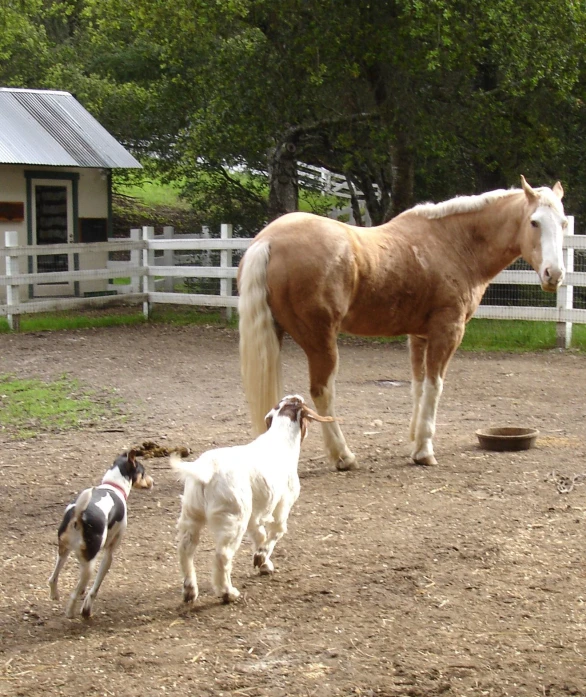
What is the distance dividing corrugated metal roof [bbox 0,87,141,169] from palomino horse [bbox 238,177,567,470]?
11548 millimetres

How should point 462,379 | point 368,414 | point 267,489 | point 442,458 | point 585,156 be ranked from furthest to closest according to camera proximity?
point 585,156, point 462,379, point 368,414, point 442,458, point 267,489

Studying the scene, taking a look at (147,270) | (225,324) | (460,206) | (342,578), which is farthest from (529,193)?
(147,270)

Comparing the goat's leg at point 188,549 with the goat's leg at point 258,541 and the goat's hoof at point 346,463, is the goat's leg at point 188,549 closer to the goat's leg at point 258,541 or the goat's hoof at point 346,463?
the goat's leg at point 258,541

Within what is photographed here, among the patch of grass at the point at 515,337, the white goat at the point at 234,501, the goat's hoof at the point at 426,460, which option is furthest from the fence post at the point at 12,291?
the white goat at the point at 234,501

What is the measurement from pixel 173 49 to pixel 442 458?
11.5 m

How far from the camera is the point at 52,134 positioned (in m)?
18.3

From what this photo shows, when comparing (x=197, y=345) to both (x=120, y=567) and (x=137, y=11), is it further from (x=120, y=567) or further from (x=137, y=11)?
(x=120, y=567)

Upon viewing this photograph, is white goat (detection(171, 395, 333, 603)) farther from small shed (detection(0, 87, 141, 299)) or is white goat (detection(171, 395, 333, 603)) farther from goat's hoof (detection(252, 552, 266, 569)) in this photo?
→ small shed (detection(0, 87, 141, 299))

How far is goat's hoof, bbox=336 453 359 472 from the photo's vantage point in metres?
6.38

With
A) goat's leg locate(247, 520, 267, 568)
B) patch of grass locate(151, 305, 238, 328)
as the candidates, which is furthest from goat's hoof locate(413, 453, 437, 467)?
patch of grass locate(151, 305, 238, 328)

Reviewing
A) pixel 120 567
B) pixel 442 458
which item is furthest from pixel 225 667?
pixel 442 458

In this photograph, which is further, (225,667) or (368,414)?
(368,414)

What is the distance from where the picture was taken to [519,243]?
6.92 metres

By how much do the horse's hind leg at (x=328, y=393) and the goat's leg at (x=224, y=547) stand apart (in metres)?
2.41
